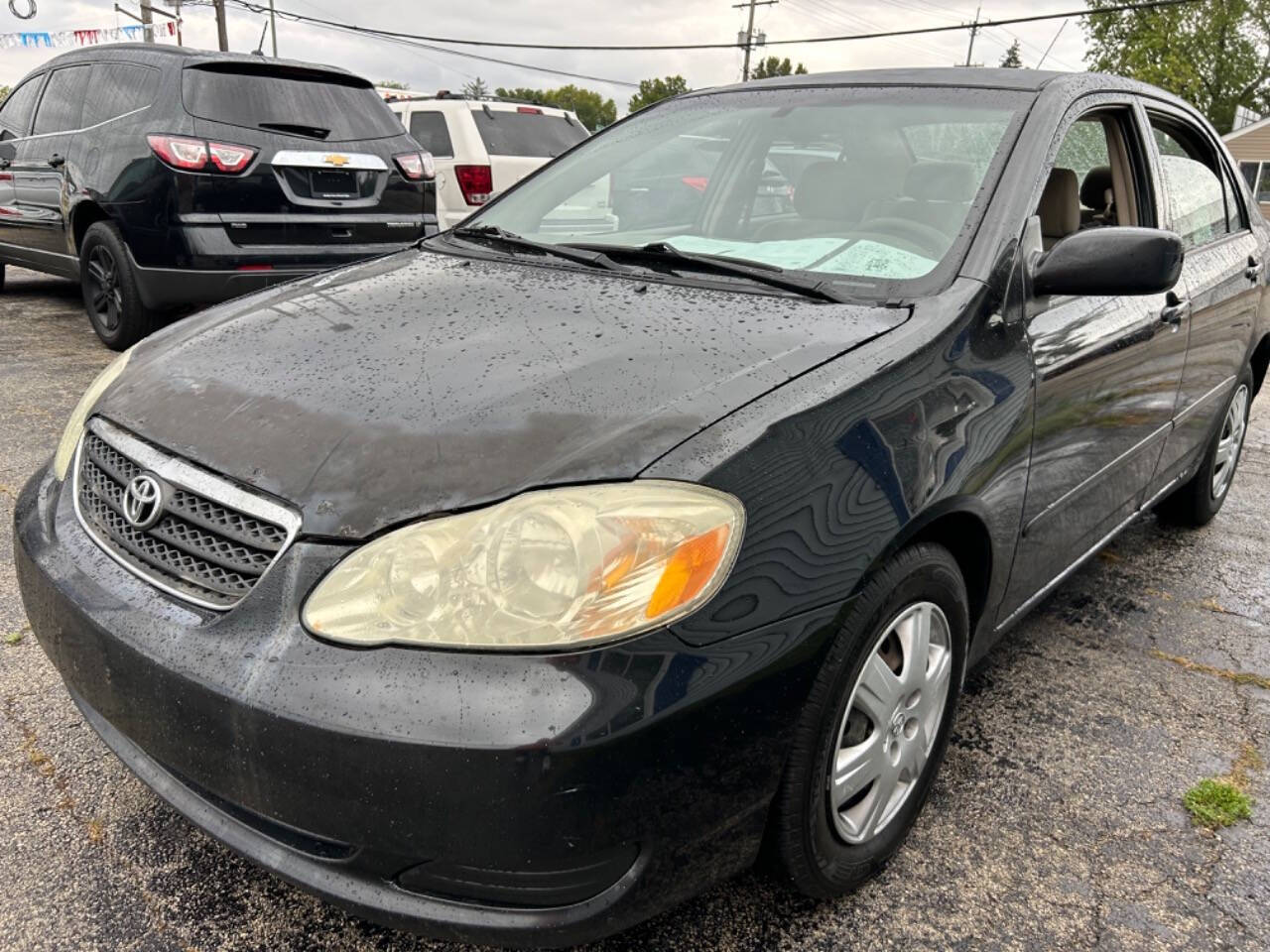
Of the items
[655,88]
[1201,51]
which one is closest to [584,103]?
[655,88]

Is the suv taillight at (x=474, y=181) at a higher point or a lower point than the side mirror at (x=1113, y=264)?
lower

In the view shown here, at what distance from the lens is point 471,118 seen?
8.88m

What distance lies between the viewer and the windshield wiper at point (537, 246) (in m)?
2.41

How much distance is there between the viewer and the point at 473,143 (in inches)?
345

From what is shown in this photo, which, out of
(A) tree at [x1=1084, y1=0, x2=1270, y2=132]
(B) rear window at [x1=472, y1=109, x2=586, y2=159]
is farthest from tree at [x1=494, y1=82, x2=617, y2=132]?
(B) rear window at [x1=472, y1=109, x2=586, y2=159]

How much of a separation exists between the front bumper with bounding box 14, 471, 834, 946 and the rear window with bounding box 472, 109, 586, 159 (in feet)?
26.3

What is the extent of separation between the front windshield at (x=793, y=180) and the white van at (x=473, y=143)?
572 centimetres

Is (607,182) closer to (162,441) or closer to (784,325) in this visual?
(784,325)

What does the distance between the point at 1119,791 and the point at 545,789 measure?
62.5 inches

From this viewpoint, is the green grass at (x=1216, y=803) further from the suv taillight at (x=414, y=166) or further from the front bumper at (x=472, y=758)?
the suv taillight at (x=414, y=166)

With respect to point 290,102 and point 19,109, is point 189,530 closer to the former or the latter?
point 290,102

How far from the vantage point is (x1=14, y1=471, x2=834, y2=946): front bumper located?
132 centimetres

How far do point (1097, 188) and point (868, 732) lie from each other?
80.7 inches

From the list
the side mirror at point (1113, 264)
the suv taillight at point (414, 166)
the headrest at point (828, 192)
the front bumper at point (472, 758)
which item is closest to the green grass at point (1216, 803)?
the side mirror at point (1113, 264)
